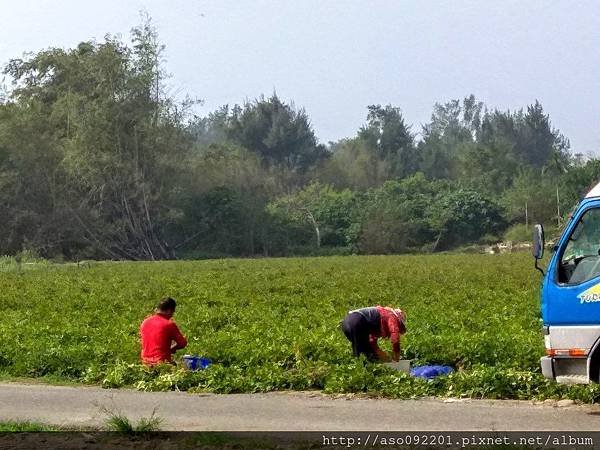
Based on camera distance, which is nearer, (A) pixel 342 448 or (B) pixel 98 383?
(A) pixel 342 448

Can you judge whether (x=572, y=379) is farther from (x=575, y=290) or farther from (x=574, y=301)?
(x=575, y=290)

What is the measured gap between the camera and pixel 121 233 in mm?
76125

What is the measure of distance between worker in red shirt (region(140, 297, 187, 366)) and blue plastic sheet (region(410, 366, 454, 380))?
333 cm

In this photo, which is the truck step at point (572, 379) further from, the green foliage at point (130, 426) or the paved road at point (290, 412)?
the green foliage at point (130, 426)

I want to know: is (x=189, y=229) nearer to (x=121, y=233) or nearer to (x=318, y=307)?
(x=121, y=233)

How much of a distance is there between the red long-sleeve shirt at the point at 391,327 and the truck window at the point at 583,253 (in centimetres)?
255

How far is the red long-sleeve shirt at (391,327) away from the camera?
12203 millimetres

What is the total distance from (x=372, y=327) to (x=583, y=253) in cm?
305

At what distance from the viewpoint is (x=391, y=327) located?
12.3 meters

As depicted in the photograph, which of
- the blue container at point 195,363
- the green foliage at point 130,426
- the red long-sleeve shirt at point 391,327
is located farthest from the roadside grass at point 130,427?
the red long-sleeve shirt at point 391,327

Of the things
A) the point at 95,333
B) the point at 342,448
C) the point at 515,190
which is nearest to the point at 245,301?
the point at 95,333

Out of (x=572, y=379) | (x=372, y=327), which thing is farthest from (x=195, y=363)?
(x=572, y=379)

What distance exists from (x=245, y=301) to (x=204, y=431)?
16.9 meters

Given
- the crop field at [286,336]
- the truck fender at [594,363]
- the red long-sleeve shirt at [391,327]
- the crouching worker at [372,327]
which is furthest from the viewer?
the crouching worker at [372,327]
